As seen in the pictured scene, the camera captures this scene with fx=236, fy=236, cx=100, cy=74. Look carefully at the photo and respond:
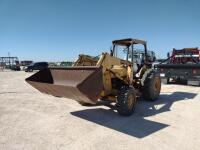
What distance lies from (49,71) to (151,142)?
12.7ft

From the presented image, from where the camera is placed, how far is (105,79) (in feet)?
21.6

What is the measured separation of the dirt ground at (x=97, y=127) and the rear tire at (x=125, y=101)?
167mm

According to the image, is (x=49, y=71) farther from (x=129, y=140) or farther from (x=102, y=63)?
(x=129, y=140)

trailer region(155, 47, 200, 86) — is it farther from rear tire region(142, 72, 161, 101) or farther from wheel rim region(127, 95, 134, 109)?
wheel rim region(127, 95, 134, 109)

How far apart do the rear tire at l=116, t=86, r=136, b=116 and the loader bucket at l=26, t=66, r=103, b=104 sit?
3.70 feet

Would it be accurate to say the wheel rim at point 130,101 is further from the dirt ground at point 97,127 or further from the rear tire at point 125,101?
the dirt ground at point 97,127

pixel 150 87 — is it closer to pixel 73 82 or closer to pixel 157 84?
pixel 157 84

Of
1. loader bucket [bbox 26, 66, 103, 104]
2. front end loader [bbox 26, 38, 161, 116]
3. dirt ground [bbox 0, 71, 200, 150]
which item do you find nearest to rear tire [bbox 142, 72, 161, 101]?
front end loader [bbox 26, 38, 161, 116]

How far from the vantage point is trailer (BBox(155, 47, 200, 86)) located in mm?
12766

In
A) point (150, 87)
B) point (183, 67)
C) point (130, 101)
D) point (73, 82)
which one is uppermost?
point (183, 67)

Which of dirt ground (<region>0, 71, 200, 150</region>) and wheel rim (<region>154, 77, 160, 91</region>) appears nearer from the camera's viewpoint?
dirt ground (<region>0, 71, 200, 150</region>)

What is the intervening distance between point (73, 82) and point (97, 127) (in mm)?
1406

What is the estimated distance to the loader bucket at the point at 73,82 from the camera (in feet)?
16.9

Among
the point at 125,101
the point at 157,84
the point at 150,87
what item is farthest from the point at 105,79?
the point at 157,84
